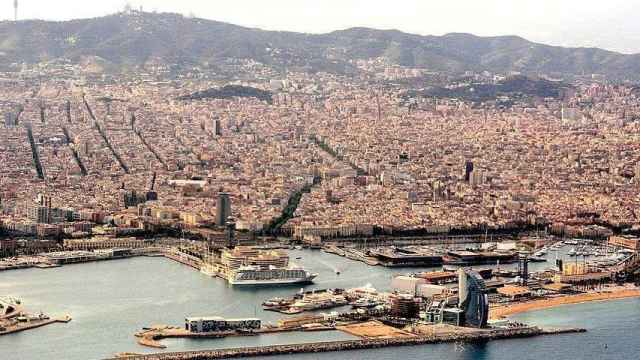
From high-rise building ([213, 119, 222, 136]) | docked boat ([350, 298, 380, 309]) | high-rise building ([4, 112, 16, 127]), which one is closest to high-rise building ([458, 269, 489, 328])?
docked boat ([350, 298, 380, 309])

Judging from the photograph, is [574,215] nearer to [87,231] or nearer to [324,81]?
[87,231]

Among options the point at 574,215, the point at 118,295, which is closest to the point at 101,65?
the point at 574,215

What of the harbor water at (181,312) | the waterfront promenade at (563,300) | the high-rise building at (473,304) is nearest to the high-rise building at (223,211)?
the harbor water at (181,312)

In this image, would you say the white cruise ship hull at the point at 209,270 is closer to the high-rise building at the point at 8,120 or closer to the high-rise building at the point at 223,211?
the high-rise building at the point at 223,211

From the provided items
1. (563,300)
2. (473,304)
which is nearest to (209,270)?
(563,300)

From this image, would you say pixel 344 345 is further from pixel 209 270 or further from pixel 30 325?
pixel 209 270

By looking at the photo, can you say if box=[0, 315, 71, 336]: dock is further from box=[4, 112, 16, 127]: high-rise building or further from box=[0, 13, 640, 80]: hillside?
box=[0, 13, 640, 80]: hillside
